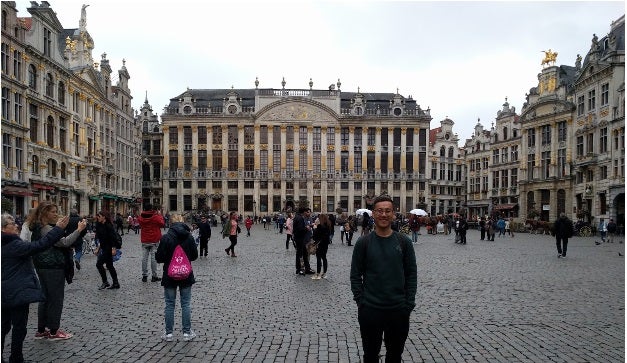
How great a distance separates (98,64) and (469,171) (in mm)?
49336

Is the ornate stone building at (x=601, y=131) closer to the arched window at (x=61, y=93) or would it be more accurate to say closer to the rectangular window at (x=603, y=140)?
the rectangular window at (x=603, y=140)

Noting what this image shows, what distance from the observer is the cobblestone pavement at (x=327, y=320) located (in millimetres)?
7242

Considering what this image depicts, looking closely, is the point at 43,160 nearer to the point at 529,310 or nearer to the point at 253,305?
the point at 253,305

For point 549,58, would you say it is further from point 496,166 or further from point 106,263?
point 106,263

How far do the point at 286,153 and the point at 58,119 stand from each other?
38.3m

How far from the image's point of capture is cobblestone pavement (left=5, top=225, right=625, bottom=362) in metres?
7.24

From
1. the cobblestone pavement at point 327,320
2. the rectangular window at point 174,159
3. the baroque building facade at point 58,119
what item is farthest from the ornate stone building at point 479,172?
the cobblestone pavement at point 327,320

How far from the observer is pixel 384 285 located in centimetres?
504

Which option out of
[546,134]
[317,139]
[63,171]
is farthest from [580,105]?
[63,171]

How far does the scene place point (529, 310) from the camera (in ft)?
33.2

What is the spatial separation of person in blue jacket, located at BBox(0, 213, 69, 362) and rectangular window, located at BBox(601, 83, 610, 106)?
4997 cm

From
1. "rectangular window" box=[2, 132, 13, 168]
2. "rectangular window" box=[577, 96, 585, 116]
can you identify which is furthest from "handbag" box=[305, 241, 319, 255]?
"rectangular window" box=[577, 96, 585, 116]

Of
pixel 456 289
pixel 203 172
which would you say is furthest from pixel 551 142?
pixel 456 289

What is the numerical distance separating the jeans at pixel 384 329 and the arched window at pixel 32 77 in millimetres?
39842
